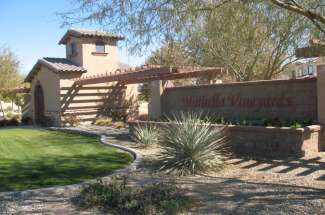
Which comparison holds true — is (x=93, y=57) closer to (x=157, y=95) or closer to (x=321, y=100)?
(x=157, y=95)

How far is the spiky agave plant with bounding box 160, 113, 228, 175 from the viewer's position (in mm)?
9773

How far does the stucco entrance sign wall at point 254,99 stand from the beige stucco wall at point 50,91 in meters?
9.31

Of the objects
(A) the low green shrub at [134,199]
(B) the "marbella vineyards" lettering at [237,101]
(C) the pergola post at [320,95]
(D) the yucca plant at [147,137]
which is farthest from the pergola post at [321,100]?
(A) the low green shrub at [134,199]

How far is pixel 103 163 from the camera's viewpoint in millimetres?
11102

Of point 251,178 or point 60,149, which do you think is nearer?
point 251,178

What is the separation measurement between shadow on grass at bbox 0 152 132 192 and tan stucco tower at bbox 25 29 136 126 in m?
11.4

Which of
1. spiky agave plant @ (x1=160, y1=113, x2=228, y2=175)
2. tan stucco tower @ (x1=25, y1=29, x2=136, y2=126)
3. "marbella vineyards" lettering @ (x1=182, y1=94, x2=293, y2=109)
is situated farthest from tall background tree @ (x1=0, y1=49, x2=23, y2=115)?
spiky agave plant @ (x1=160, y1=113, x2=228, y2=175)

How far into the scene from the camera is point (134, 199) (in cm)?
695

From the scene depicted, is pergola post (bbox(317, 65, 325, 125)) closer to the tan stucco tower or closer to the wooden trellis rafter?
the wooden trellis rafter

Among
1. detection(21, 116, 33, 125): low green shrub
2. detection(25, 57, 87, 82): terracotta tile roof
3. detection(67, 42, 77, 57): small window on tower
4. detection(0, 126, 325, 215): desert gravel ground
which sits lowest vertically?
detection(0, 126, 325, 215): desert gravel ground

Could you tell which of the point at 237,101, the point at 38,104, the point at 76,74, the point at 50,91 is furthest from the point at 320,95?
the point at 38,104

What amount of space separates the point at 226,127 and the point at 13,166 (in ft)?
19.0

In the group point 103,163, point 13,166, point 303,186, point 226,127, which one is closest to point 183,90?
point 226,127

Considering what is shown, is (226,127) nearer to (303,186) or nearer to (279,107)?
(279,107)
